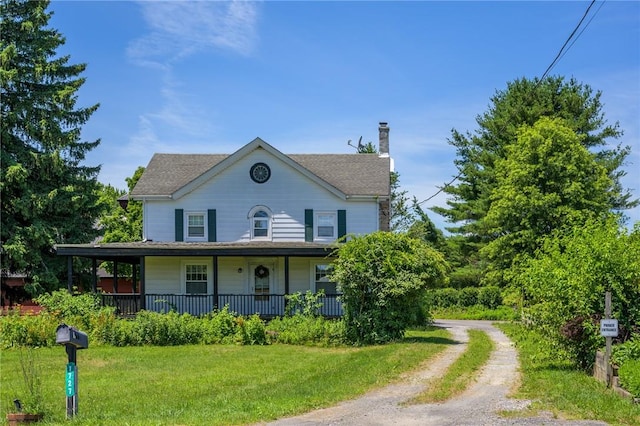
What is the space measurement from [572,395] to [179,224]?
20532 millimetres

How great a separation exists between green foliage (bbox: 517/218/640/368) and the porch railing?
1275 centimetres

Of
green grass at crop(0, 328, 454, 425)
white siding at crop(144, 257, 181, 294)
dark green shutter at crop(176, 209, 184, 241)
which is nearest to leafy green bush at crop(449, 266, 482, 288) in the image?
dark green shutter at crop(176, 209, 184, 241)

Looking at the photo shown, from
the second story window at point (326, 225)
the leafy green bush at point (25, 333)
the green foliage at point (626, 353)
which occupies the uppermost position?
the second story window at point (326, 225)

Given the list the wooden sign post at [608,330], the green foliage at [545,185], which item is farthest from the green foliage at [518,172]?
the wooden sign post at [608,330]

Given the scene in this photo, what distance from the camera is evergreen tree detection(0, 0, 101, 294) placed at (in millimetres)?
31344

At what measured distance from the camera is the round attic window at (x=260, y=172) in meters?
29.7

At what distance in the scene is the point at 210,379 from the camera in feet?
49.4

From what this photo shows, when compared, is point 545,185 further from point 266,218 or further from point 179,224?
point 179,224

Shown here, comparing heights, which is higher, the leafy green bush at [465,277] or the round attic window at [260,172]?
the round attic window at [260,172]

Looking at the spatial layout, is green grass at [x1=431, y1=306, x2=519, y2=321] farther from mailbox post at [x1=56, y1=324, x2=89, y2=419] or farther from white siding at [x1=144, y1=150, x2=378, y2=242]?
mailbox post at [x1=56, y1=324, x2=89, y2=419]

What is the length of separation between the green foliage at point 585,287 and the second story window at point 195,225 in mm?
17193

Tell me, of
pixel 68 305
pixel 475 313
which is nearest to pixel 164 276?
pixel 68 305

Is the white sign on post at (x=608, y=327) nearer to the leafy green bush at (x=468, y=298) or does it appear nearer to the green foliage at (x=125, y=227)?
the leafy green bush at (x=468, y=298)

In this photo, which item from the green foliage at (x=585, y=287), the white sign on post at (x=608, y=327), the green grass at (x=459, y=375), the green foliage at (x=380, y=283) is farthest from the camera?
the green foliage at (x=380, y=283)
